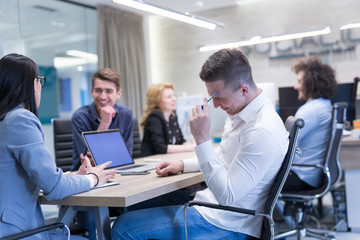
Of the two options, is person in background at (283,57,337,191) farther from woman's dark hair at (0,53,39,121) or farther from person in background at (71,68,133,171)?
woman's dark hair at (0,53,39,121)

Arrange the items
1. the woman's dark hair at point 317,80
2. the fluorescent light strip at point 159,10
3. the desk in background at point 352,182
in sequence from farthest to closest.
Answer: the desk in background at point 352,182
the woman's dark hair at point 317,80
the fluorescent light strip at point 159,10

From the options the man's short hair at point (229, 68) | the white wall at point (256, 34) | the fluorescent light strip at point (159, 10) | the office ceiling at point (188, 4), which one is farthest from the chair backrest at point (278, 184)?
the office ceiling at point (188, 4)

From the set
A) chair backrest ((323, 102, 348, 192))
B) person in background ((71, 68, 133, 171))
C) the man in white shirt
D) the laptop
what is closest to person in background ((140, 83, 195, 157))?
person in background ((71, 68, 133, 171))

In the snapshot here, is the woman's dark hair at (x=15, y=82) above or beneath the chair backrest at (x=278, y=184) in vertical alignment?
above

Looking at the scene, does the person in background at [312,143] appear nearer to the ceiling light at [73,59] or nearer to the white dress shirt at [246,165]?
the white dress shirt at [246,165]

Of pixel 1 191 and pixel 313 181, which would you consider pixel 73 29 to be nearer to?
pixel 313 181

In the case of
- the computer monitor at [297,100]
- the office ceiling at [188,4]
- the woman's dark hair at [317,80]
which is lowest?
the computer monitor at [297,100]

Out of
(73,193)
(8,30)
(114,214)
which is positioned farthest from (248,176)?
(8,30)

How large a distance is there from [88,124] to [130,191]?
1426mm

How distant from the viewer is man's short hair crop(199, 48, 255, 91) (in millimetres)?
1718

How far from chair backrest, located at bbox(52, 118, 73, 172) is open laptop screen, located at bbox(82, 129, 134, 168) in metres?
0.97

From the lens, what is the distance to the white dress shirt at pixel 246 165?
155cm

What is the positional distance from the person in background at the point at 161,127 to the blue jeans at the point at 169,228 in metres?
1.69

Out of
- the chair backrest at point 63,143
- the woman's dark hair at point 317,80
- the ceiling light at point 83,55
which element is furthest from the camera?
the ceiling light at point 83,55
